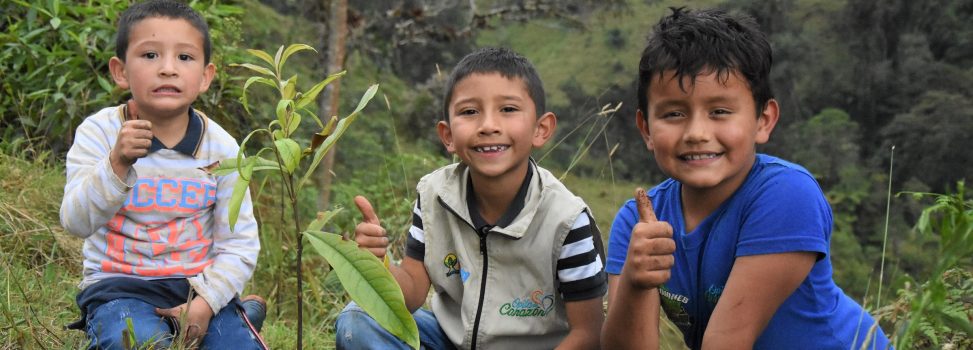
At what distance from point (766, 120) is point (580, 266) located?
0.57 metres

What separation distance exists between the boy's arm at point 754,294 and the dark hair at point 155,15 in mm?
1629

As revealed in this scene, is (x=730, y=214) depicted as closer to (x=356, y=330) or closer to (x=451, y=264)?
(x=451, y=264)

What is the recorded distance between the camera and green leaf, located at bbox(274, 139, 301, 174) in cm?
156

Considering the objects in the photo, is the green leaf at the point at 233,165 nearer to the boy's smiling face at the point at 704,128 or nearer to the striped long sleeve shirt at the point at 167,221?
the boy's smiling face at the point at 704,128

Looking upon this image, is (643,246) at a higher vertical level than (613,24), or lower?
higher

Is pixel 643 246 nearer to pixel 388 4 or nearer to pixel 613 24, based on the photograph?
pixel 388 4

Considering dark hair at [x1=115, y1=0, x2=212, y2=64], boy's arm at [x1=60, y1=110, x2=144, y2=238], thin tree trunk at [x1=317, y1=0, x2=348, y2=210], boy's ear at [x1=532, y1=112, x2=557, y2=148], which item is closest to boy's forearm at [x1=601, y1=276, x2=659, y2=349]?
boy's ear at [x1=532, y1=112, x2=557, y2=148]

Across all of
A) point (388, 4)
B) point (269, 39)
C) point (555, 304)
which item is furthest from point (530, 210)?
point (388, 4)

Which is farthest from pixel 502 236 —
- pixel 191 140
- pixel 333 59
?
pixel 333 59

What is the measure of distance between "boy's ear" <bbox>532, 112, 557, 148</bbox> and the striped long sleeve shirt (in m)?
0.86

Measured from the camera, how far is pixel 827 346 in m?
1.99

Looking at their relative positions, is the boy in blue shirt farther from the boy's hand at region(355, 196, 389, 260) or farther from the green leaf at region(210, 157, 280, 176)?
the green leaf at region(210, 157, 280, 176)

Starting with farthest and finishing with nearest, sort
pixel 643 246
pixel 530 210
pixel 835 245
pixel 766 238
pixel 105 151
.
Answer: pixel 835 245, pixel 105 151, pixel 530 210, pixel 766 238, pixel 643 246

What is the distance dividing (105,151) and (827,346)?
1.90 m
